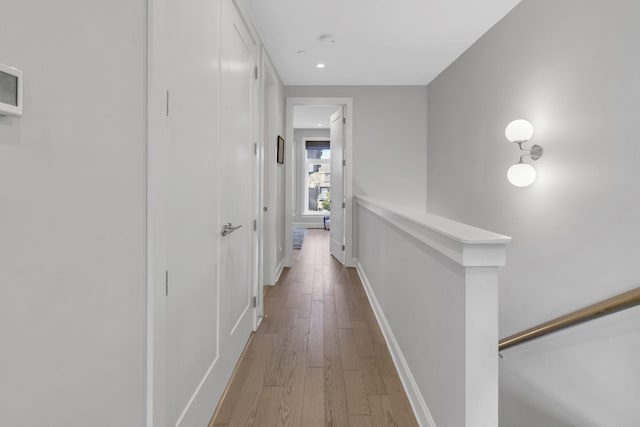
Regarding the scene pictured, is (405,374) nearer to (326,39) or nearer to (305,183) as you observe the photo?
(326,39)

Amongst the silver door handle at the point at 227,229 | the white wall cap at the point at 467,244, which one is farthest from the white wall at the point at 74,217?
the white wall cap at the point at 467,244

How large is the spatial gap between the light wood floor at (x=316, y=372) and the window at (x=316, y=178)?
21.2 ft

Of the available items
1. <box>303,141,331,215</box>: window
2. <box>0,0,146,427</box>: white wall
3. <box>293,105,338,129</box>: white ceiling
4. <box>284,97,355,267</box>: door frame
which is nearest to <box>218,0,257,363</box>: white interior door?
<box>0,0,146,427</box>: white wall

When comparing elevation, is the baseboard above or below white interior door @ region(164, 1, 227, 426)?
below

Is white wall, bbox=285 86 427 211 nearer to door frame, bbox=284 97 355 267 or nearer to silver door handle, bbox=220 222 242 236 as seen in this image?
door frame, bbox=284 97 355 267

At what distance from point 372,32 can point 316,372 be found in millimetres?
2801

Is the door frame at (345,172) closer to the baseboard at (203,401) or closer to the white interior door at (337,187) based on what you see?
the white interior door at (337,187)

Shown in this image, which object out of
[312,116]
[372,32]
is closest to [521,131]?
[372,32]

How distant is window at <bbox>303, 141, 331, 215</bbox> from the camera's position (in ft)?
32.8

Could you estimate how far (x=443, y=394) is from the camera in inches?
57.3

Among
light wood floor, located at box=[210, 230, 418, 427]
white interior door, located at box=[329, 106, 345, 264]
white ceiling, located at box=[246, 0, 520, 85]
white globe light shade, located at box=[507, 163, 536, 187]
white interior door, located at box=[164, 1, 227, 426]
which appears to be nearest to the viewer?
white interior door, located at box=[164, 1, 227, 426]

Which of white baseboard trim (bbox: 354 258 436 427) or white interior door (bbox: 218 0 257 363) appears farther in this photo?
white interior door (bbox: 218 0 257 363)

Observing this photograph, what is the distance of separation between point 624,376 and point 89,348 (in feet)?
7.65

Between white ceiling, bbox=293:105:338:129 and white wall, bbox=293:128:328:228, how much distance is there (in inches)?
9.9
